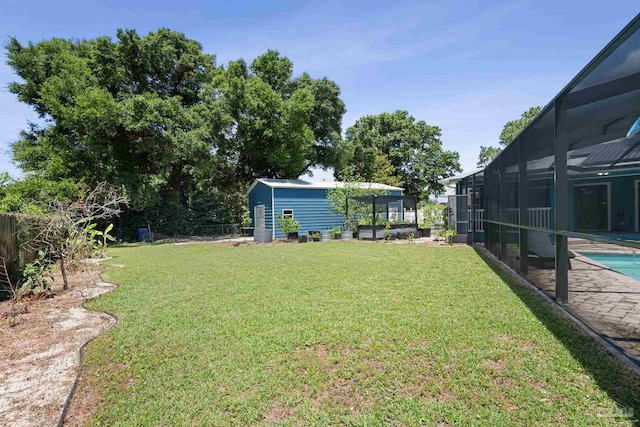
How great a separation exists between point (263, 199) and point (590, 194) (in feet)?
52.1

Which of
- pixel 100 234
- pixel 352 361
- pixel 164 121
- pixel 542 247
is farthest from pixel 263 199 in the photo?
pixel 352 361

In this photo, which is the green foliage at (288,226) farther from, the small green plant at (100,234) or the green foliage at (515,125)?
the green foliage at (515,125)

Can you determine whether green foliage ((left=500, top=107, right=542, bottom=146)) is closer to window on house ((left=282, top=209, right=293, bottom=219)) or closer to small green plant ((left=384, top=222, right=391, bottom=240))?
small green plant ((left=384, top=222, right=391, bottom=240))

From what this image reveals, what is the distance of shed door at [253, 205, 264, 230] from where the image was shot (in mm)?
17928

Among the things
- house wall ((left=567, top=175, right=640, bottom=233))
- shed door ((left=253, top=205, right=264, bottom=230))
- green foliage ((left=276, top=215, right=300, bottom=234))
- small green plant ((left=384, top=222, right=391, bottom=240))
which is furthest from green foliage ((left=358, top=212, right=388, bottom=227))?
house wall ((left=567, top=175, right=640, bottom=233))

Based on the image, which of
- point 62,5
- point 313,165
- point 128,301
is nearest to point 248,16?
point 62,5

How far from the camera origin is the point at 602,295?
13.7 feet

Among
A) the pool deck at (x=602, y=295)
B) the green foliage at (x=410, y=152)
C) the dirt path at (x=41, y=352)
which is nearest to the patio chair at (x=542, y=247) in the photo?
the pool deck at (x=602, y=295)

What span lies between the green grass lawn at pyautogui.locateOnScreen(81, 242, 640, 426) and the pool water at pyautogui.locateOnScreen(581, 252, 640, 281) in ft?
2.62

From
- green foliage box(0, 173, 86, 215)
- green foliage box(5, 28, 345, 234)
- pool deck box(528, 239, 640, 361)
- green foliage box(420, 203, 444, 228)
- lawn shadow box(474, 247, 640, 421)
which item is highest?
green foliage box(5, 28, 345, 234)

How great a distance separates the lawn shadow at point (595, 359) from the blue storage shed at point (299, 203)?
532 inches

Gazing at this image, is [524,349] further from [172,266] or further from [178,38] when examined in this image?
[178,38]

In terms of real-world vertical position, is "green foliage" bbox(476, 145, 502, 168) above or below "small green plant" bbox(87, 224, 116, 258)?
above

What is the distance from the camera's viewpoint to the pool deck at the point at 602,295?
10.2 ft
